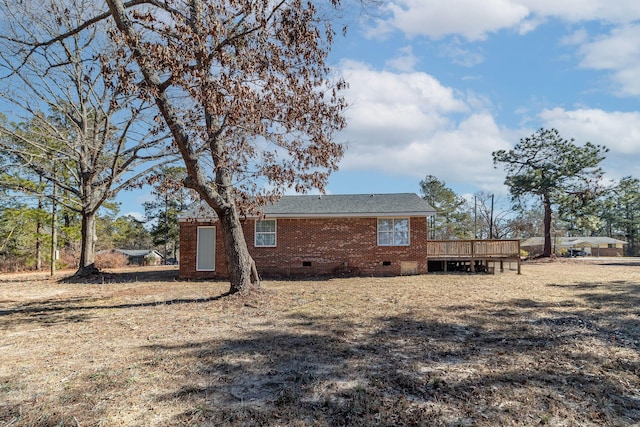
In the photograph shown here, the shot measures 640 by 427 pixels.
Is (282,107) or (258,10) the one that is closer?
(258,10)

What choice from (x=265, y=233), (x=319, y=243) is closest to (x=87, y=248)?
(x=265, y=233)

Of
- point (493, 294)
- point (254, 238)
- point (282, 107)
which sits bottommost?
point (493, 294)

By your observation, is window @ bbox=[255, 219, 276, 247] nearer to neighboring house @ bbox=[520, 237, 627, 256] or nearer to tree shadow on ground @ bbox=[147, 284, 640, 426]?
tree shadow on ground @ bbox=[147, 284, 640, 426]

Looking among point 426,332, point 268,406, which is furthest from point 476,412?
point 426,332

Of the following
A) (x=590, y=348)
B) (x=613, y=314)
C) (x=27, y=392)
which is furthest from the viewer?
(x=613, y=314)

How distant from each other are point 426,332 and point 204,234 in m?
12.0

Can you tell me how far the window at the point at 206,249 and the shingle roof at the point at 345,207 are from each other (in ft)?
2.94

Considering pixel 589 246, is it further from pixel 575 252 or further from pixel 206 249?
pixel 206 249

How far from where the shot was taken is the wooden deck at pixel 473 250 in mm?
16219

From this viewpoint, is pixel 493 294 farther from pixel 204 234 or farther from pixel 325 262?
pixel 204 234

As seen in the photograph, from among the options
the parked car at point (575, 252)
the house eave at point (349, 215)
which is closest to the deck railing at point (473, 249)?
the house eave at point (349, 215)

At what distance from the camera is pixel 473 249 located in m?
16.4

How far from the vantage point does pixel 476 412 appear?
3531 mm

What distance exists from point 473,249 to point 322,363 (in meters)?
13.2
